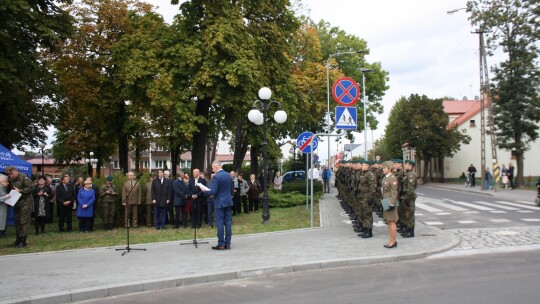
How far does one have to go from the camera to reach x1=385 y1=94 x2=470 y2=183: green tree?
162ft

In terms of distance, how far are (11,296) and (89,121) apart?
77.8 ft

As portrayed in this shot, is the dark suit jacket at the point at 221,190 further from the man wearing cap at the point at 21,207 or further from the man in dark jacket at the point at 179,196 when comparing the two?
the man wearing cap at the point at 21,207

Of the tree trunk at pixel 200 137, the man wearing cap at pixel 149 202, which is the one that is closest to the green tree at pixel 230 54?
the tree trunk at pixel 200 137

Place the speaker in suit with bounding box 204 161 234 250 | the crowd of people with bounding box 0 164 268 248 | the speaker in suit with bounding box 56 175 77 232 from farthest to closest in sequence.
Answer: the speaker in suit with bounding box 56 175 77 232 < the crowd of people with bounding box 0 164 268 248 < the speaker in suit with bounding box 204 161 234 250

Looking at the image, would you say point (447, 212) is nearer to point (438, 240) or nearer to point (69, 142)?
point (438, 240)

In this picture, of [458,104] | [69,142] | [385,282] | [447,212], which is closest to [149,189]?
[385,282]

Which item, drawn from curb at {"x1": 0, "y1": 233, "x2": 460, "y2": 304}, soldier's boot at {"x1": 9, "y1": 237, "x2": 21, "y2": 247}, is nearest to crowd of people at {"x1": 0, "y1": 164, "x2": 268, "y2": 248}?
soldier's boot at {"x1": 9, "y1": 237, "x2": 21, "y2": 247}

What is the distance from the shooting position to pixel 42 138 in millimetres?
27656

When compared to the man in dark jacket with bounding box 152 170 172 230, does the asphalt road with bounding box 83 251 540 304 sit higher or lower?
lower

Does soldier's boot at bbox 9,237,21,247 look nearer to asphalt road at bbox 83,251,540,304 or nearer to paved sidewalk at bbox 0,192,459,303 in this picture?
paved sidewalk at bbox 0,192,459,303

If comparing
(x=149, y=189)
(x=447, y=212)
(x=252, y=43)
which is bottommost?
(x=447, y=212)

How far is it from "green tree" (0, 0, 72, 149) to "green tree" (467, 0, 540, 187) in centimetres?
2633

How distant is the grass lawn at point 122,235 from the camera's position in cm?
1117

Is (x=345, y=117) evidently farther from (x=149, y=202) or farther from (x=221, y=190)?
(x=149, y=202)
